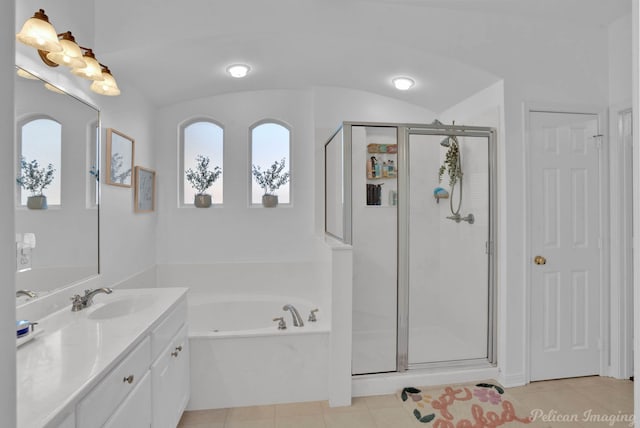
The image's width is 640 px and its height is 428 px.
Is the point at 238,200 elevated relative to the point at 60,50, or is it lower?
lower

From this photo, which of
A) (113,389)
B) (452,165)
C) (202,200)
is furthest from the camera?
(202,200)

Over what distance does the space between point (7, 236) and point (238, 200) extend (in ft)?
10.4

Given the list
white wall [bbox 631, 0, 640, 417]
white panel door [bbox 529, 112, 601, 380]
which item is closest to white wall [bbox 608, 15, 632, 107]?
white panel door [bbox 529, 112, 601, 380]

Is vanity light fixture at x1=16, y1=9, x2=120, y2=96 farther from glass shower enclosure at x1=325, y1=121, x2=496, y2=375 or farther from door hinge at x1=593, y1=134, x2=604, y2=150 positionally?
door hinge at x1=593, y1=134, x2=604, y2=150

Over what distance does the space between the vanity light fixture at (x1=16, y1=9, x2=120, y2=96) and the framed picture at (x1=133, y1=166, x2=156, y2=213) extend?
1065mm

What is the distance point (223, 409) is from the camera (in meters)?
2.33

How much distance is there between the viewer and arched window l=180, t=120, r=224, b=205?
144 inches

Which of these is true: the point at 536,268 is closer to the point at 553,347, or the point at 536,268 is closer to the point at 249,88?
the point at 553,347

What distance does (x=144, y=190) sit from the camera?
10.4 feet

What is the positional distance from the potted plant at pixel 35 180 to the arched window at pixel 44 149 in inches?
0.4

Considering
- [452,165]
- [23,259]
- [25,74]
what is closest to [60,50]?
[25,74]

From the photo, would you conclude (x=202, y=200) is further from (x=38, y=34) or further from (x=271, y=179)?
(x=38, y=34)

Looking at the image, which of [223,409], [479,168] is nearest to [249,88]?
[479,168]

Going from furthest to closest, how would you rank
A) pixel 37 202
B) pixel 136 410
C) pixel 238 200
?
pixel 238 200 < pixel 37 202 < pixel 136 410
